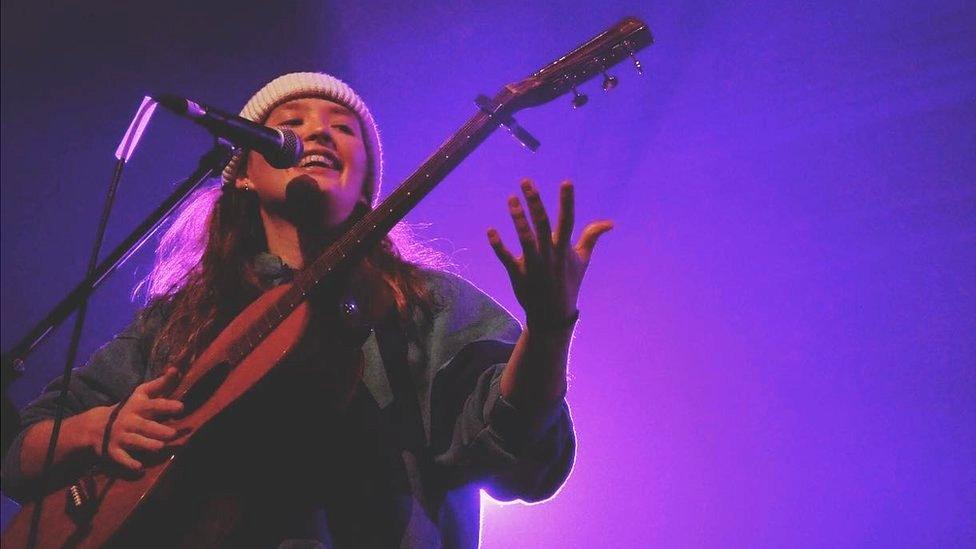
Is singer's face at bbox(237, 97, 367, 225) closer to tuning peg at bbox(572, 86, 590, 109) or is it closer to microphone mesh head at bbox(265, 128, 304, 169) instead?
microphone mesh head at bbox(265, 128, 304, 169)

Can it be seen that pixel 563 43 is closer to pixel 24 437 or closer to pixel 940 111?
pixel 940 111

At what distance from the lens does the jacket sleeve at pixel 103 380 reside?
74.5 inches

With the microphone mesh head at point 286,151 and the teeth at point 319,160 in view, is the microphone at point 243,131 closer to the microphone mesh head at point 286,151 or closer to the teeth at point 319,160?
the microphone mesh head at point 286,151

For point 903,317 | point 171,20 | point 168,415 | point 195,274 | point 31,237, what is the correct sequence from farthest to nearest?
point 31,237, point 171,20, point 903,317, point 195,274, point 168,415

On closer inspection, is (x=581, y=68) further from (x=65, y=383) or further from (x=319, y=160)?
(x=65, y=383)

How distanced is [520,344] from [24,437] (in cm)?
132

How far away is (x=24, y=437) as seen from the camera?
1731 mm

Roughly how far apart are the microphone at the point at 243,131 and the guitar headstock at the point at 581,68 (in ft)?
1.72

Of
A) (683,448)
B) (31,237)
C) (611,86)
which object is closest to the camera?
(611,86)

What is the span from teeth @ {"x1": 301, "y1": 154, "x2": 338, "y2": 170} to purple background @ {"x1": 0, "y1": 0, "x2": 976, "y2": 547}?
1372 mm

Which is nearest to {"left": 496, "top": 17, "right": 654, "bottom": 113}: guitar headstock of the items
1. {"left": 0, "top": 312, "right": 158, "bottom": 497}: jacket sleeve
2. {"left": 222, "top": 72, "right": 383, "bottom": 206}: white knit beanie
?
{"left": 222, "top": 72, "right": 383, "bottom": 206}: white knit beanie

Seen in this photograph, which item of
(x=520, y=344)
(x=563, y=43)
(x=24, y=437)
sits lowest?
(x=520, y=344)

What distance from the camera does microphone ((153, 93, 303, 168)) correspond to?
58.1 inches

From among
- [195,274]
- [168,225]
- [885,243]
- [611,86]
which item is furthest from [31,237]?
[885,243]
